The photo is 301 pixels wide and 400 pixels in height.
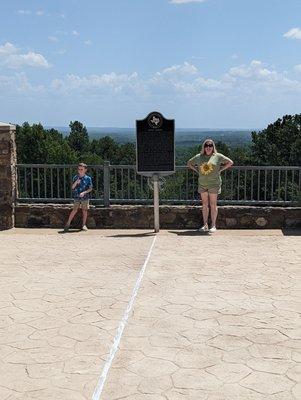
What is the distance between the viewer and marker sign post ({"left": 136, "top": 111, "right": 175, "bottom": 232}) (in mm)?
9914

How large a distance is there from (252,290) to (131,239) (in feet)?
11.4

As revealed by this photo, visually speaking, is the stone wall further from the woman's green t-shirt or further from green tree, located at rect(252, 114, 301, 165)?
green tree, located at rect(252, 114, 301, 165)

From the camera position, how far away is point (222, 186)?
35.6ft

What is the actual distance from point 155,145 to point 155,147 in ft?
0.12

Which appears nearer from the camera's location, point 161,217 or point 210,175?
point 210,175

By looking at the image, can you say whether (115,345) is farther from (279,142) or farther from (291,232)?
(279,142)

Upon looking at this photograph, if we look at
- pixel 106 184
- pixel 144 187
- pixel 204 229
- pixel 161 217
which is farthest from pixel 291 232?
pixel 106 184

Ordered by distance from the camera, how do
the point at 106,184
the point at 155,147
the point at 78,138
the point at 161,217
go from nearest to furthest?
the point at 155,147
the point at 161,217
the point at 106,184
the point at 78,138

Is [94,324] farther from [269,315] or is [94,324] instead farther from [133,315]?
[269,315]

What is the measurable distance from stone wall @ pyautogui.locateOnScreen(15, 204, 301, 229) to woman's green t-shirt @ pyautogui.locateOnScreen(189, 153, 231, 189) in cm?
69

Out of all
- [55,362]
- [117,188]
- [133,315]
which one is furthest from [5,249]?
[55,362]

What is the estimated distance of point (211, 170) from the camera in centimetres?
983

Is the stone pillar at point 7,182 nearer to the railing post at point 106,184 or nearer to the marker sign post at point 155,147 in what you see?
the railing post at point 106,184

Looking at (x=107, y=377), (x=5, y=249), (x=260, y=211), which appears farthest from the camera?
(x=260, y=211)
